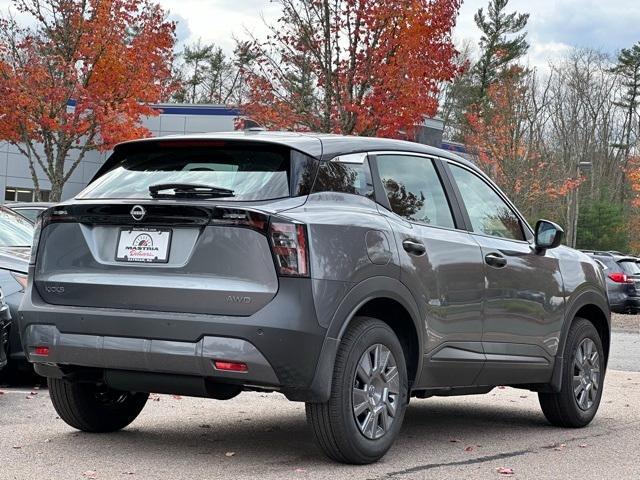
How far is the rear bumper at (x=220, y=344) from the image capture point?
554cm

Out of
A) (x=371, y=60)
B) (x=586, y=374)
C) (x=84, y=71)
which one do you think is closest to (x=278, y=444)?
(x=586, y=374)

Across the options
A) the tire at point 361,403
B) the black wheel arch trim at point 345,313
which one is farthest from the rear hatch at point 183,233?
the tire at point 361,403

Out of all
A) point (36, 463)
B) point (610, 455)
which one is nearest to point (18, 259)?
point (36, 463)

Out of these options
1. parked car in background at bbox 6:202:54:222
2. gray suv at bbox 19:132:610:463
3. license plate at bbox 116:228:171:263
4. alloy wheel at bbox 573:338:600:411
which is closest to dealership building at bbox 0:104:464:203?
parked car in background at bbox 6:202:54:222

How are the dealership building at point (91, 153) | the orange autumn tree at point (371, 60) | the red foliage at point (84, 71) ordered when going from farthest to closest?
1. the dealership building at point (91, 153)
2. the red foliage at point (84, 71)
3. the orange autumn tree at point (371, 60)

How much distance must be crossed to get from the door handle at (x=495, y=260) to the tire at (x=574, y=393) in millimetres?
1133

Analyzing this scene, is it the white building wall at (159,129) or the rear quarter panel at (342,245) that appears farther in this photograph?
the white building wall at (159,129)

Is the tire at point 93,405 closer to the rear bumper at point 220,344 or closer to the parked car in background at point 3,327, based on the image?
the rear bumper at point 220,344

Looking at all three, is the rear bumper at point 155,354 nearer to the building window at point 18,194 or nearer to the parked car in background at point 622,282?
the parked car in background at point 622,282

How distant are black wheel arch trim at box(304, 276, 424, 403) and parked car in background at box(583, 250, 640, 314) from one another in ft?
71.2

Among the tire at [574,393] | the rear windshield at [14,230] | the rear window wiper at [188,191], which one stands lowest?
the tire at [574,393]

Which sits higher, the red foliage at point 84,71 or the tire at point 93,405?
the red foliage at point 84,71

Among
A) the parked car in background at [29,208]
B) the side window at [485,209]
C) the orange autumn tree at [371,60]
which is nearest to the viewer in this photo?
the side window at [485,209]

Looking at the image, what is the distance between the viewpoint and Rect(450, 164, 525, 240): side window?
735 cm
